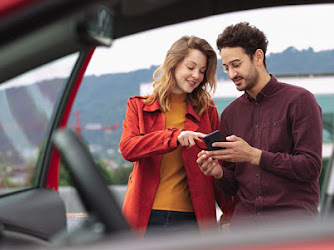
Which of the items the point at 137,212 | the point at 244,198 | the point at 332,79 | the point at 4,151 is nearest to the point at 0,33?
the point at 4,151

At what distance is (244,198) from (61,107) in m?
0.94

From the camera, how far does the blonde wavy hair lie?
2.12m

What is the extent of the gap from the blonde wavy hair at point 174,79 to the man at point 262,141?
91mm

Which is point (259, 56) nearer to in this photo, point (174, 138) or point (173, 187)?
point (174, 138)

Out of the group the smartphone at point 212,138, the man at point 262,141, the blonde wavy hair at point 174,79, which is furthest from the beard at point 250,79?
the smartphone at point 212,138

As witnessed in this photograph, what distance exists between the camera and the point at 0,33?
90 centimetres

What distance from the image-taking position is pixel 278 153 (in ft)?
5.61

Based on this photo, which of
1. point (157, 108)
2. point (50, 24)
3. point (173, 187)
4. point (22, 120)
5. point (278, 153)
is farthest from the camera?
point (157, 108)

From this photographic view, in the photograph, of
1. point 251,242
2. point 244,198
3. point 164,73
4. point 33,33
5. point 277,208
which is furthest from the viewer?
point 164,73

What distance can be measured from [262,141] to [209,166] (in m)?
0.27

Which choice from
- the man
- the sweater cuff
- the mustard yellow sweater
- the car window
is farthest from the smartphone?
the car window

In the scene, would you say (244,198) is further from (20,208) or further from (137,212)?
(20,208)

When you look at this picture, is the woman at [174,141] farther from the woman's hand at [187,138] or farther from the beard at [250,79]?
the beard at [250,79]

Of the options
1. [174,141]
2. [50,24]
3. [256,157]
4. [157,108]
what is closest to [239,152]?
[256,157]
